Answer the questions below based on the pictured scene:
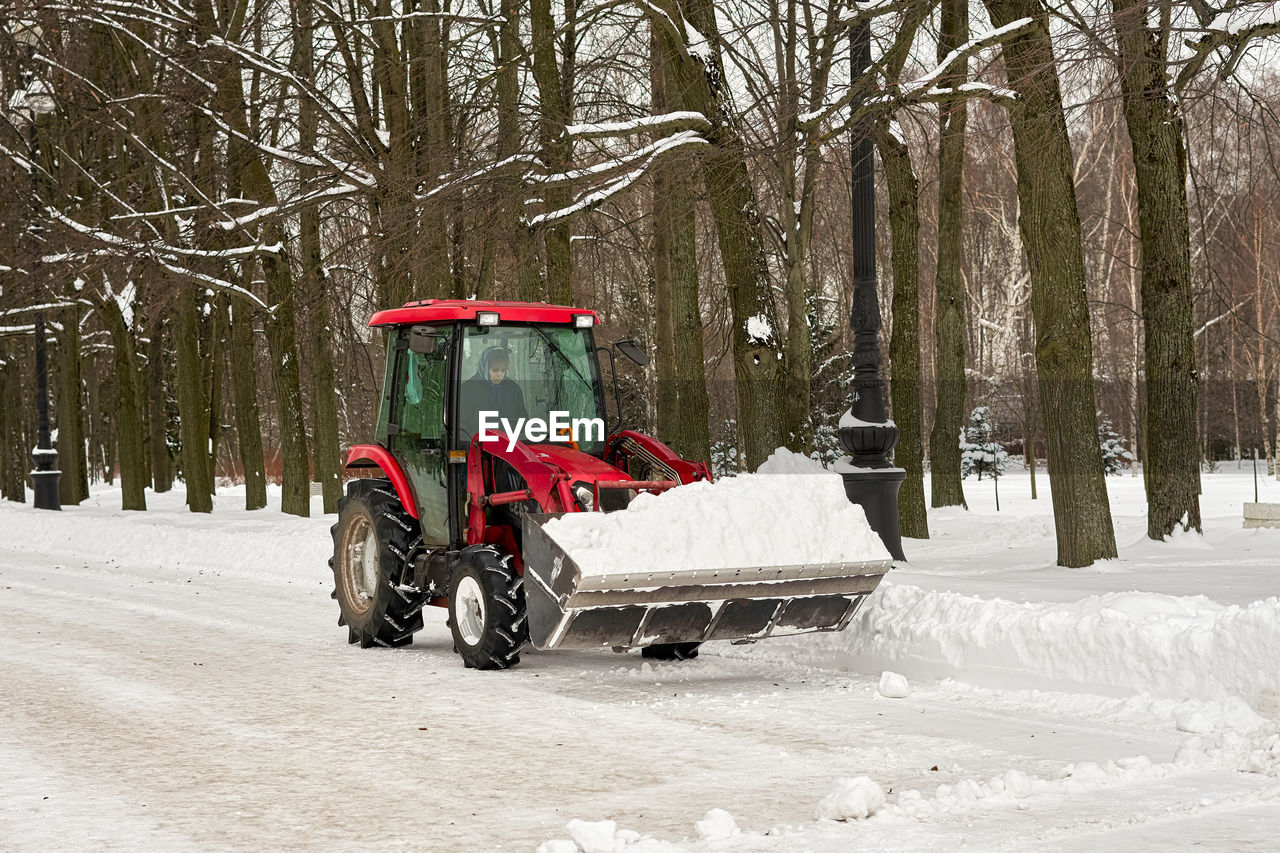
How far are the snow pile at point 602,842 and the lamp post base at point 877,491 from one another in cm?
847

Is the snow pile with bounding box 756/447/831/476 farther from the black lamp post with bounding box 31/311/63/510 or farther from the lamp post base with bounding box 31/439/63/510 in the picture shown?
the lamp post base with bounding box 31/439/63/510

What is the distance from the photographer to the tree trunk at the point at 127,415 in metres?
30.2

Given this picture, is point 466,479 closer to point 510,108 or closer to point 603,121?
point 510,108

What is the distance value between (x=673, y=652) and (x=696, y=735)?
275 cm

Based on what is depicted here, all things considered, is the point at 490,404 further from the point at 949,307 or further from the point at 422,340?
the point at 949,307

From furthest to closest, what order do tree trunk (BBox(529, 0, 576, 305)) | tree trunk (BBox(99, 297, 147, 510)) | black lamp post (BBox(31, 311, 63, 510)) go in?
black lamp post (BBox(31, 311, 63, 510)), tree trunk (BBox(99, 297, 147, 510)), tree trunk (BBox(529, 0, 576, 305))

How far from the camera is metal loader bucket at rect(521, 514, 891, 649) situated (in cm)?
826

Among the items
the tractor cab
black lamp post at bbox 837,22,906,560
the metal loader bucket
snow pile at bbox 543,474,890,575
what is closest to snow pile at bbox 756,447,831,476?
black lamp post at bbox 837,22,906,560

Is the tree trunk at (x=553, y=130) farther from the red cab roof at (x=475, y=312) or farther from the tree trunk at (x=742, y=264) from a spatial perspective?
the red cab roof at (x=475, y=312)

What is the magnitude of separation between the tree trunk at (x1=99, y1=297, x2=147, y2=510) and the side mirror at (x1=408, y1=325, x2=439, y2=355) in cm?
2209

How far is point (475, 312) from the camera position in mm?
10047

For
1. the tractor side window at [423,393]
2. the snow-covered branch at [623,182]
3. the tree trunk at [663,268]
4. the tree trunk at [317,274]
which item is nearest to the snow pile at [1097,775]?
the tractor side window at [423,393]

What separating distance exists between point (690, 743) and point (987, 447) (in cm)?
4119

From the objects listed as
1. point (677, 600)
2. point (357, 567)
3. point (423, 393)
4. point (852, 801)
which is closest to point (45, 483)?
point (357, 567)
